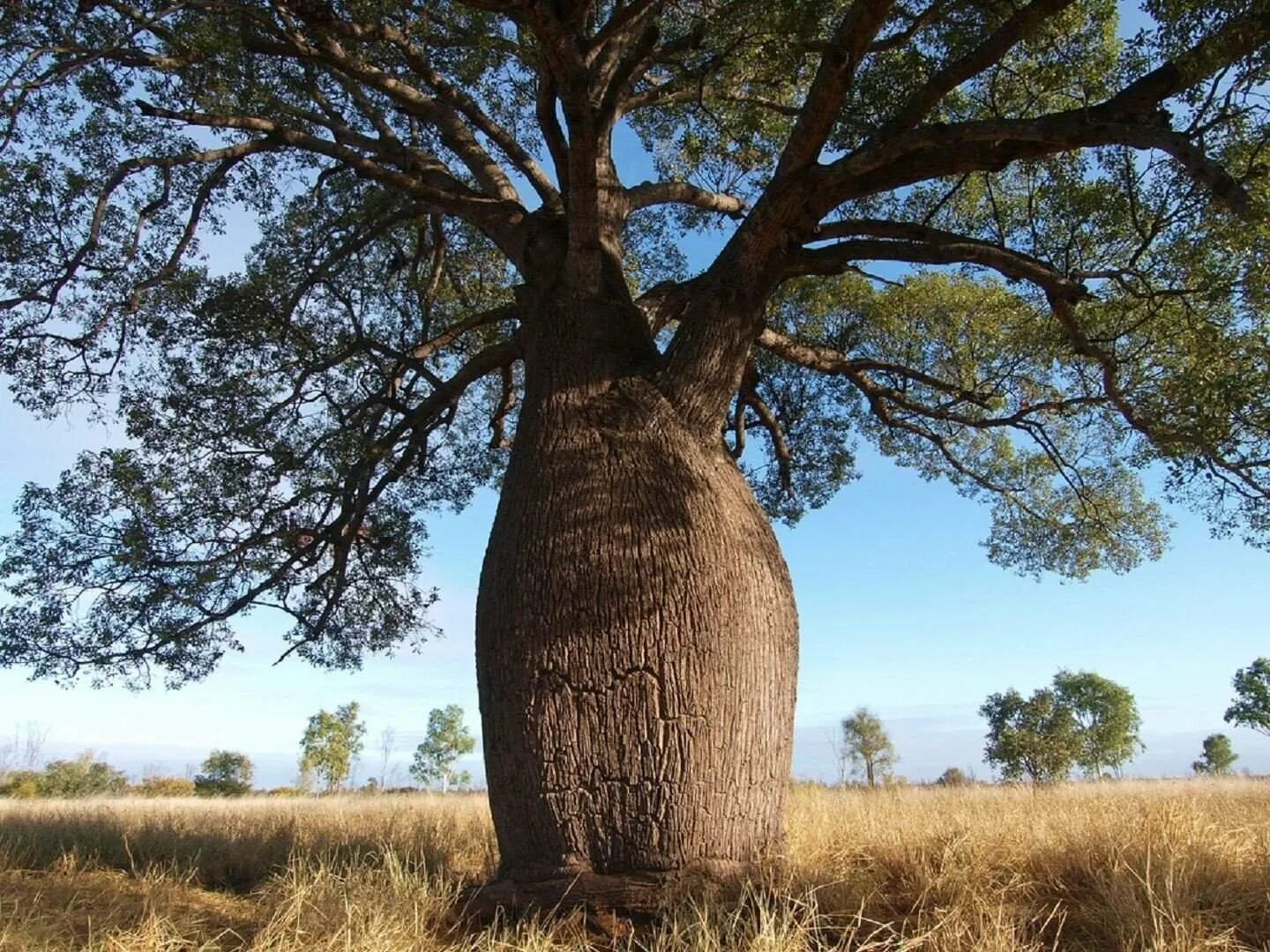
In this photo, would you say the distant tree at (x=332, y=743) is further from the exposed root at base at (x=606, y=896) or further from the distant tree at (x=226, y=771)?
the exposed root at base at (x=606, y=896)

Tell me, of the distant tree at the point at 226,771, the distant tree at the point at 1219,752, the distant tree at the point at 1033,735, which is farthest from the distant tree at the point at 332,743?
the distant tree at the point at 1219,752

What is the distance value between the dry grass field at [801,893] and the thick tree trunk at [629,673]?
0.91 feet

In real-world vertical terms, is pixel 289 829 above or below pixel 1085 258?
below

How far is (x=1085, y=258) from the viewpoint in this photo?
235 inches

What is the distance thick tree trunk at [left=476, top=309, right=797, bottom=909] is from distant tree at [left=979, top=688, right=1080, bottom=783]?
23.5m

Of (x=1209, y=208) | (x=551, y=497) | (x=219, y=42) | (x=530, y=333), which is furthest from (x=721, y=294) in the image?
(x=219, y=42)

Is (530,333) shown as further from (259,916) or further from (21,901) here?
(21,901)

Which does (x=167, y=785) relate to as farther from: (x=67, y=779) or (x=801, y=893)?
(x=801, y=893)

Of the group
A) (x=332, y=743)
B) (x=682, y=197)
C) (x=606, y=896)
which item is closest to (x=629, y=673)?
(x=606, y=896)

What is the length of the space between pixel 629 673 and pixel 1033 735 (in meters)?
26.7

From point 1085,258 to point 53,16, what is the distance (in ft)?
22.5

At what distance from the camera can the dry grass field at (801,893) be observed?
122 inches

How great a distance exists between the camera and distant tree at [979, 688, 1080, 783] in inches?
1004

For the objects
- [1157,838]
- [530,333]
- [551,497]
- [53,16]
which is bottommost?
[1157,838]
